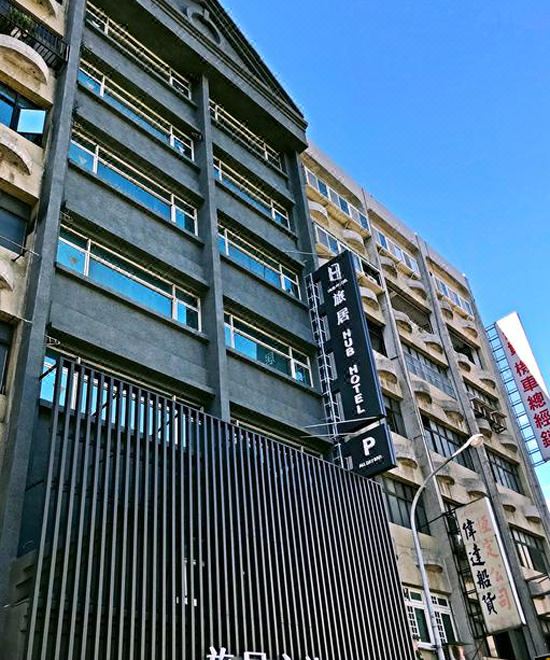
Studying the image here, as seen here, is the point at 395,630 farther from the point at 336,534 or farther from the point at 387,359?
the point at 387,359

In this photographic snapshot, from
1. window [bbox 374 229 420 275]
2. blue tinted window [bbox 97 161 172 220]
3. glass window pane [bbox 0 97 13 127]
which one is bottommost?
glass window pane [bbox 0 97 13 127]

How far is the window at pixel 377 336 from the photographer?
3102cm

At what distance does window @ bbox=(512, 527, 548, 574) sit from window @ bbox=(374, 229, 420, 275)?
15066 mm

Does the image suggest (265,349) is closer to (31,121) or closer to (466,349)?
(31,121)

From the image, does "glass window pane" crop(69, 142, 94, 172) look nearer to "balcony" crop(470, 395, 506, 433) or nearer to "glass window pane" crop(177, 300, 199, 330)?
"glass window pane" crop(177, 300, 199, 330)

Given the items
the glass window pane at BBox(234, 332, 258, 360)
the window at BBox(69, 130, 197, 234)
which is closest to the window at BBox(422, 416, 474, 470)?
the glass window pane at BBox(234, 332, 258, 360)

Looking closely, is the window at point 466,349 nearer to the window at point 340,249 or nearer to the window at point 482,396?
the window at point 482,396

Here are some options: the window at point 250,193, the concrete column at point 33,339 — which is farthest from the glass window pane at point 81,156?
the window at point 250,193

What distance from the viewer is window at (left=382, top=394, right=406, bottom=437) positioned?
28572 millimetres

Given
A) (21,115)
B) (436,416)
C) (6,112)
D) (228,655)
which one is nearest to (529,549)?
(436,416)

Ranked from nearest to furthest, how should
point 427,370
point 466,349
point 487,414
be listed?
1. point 427,370
2. point 487,414
3. point 466,349

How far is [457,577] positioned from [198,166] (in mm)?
17638

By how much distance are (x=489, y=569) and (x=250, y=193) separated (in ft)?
54.3

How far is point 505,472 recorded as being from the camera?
116 feet
